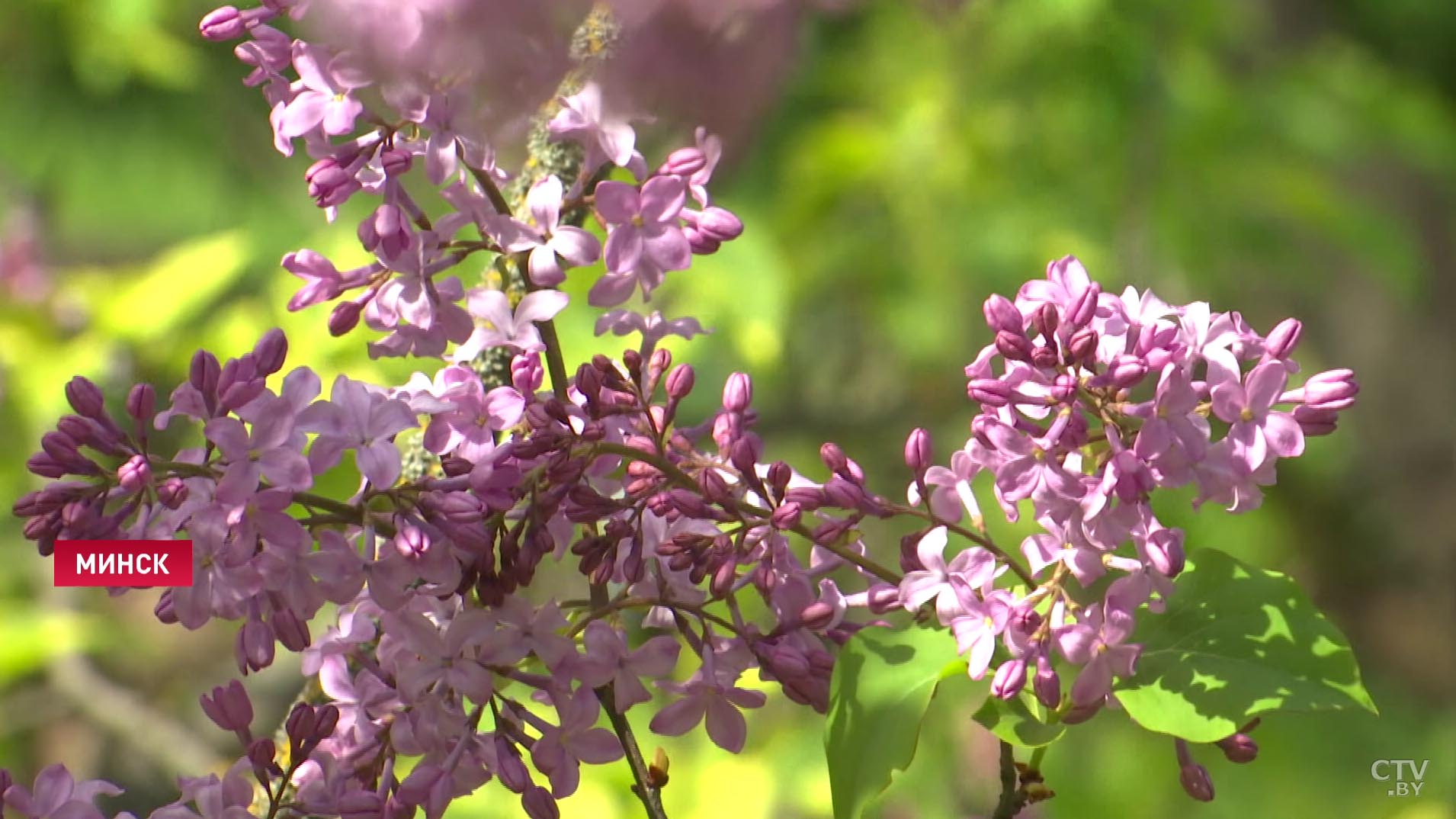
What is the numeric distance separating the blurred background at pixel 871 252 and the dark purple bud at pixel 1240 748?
0.39ft

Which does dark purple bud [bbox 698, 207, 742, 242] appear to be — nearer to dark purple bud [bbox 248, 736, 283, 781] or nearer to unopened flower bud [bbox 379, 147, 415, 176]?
unopened flower bud [bbox 379, 147, 415, 176]

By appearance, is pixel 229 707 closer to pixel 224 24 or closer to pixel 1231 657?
pixel 224 24

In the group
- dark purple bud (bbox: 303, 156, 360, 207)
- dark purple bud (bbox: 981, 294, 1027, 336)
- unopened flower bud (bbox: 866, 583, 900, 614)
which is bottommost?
unopened flower bud (bbox: 866, 583, 900, 614)

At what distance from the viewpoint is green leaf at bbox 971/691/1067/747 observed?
1.44 ft

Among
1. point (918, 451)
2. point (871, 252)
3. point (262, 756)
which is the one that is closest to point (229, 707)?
point (262, 756)

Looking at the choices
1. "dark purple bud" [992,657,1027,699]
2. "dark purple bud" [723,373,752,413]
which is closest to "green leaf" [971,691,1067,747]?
"dark purple bud" [992,657,1027,699]

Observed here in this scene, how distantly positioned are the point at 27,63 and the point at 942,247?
4.91ft

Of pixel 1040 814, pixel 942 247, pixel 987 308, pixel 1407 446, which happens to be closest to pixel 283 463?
pixel 987 308

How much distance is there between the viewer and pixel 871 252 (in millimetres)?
1776

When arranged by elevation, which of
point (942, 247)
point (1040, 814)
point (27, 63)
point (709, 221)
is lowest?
point (27, 63)

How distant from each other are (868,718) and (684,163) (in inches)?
6.8

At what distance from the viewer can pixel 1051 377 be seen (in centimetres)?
42

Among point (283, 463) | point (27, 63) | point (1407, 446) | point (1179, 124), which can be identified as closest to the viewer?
point (283, 463)

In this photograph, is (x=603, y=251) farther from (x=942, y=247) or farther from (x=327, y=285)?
(x=942, y=247)
